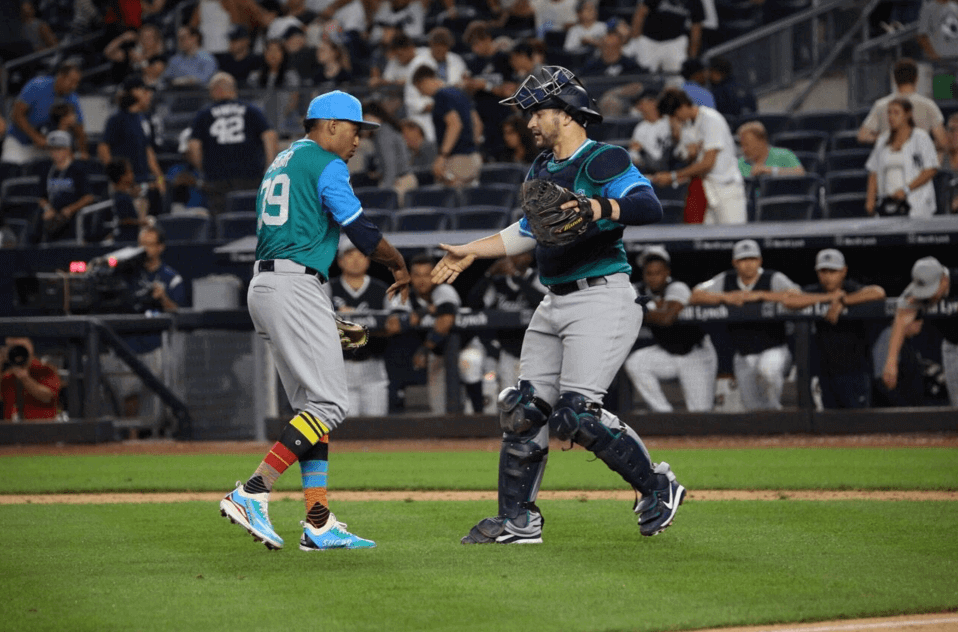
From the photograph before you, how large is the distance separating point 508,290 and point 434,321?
0.80 metres

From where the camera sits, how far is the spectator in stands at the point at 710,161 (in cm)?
1200

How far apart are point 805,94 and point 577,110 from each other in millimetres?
10688

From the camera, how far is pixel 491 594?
15.4ft

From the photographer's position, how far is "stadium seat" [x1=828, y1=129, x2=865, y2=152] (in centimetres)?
1397

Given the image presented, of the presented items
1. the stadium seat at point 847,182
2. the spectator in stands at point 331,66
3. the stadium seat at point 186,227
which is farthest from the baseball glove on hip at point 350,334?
the spectator in stands at point 331,66

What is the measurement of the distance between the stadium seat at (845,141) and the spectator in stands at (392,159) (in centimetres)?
430

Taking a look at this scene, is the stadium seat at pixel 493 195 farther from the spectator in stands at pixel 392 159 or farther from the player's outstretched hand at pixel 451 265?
the player's outstretched hand at pixel 451 265

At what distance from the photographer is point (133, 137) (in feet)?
49.6

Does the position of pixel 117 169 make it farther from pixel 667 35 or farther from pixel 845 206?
pixel 845 206

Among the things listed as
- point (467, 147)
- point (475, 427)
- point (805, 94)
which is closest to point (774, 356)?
point (475, 427)

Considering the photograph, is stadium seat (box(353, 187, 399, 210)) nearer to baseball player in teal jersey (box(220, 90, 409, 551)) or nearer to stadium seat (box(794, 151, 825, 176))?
stadium seat (box(794, 151, 825, 176))

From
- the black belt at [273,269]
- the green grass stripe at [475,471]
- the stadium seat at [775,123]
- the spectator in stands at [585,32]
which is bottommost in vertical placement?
the green grass stripe at [475,471]

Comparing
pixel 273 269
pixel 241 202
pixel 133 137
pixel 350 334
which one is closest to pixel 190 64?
pixel 133 137

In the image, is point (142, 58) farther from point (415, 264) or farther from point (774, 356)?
point (774, 356)
